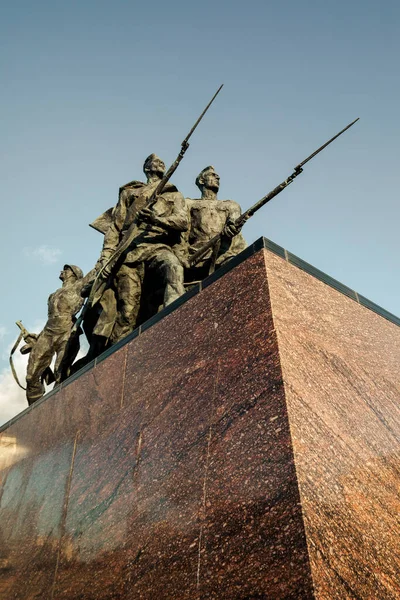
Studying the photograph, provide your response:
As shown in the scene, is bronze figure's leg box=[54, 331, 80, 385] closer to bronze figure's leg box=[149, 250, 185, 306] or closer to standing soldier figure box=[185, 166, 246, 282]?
standing soldier figure box=[185, 166, 246, 282]

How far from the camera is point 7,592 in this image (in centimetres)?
477

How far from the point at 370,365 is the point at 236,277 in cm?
130

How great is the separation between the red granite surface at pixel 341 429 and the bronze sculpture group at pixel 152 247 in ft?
7.08

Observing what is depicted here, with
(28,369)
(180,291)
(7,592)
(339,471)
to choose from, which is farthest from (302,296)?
(28,369)

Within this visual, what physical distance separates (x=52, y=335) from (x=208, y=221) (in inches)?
156

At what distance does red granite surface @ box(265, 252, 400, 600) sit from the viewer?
269 centimetres

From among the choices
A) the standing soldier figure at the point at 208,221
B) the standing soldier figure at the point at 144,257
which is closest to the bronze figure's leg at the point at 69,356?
the standing soldier figure at the point at 144,257

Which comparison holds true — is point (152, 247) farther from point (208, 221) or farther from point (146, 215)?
point (208, 221)

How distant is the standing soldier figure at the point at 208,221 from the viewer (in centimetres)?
752

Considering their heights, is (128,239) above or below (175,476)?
above

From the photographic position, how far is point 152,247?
6.88 meters

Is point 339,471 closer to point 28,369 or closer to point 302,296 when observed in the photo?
point 302,296

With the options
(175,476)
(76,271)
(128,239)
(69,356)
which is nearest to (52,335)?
(69,356)

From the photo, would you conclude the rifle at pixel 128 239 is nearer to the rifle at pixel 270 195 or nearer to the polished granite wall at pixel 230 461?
the rifle at pixel 270 195
